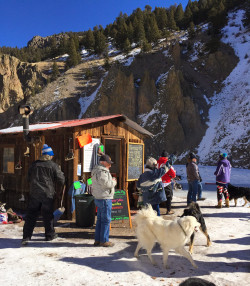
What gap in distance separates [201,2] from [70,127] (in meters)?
66.7

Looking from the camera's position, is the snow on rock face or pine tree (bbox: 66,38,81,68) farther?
pine tree (bbox: 66,38,81,68)

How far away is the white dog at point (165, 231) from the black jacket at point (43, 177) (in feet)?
6.94

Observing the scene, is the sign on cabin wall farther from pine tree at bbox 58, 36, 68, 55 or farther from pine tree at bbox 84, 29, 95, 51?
pine tree at bbox 58, 36, 68, 55

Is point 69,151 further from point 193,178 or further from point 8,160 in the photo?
point 193,178

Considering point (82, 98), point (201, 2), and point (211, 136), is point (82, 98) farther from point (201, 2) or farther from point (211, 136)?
point (201, 2)

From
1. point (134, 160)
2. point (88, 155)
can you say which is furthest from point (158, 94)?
point (88, 155)

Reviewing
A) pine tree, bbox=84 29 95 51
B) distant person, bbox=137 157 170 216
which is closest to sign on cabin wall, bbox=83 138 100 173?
distant person, bbox=137 157 170 216

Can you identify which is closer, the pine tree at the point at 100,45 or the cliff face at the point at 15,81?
the cliff face at the point at 15,81

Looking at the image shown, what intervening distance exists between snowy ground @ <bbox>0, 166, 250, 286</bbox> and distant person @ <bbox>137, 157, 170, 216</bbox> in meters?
1.06

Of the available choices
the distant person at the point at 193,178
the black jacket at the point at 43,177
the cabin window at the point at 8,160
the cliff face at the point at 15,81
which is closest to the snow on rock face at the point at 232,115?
the distant person at the point at 193,178

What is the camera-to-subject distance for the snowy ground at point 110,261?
3.85 meters

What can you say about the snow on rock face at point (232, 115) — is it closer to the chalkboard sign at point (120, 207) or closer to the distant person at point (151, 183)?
the chalkboard sign at point (120, 207)

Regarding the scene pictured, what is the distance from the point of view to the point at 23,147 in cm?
901

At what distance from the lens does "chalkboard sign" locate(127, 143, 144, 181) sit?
9.51m
